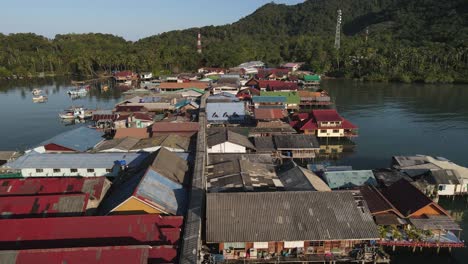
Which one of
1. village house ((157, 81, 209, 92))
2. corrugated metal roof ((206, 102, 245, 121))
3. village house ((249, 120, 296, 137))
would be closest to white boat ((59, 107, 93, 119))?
corrugated metal roof ((206, 102, 245, 121))

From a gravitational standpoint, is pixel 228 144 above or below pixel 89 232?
above

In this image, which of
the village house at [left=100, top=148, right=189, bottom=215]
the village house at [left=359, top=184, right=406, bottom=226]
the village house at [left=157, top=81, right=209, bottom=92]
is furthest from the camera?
the village house at [left=157, top=81, right=209, bottom=92]

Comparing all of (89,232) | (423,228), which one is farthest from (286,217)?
(89,232)

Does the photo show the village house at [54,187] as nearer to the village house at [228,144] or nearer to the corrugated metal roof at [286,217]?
the corrugated metal roof at [286,217]

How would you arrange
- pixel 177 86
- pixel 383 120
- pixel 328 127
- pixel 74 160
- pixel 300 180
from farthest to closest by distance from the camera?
pixel 177 86 < pixel 383 120 < pixel 328 127 < pixel 74 160 < pixel 300 180

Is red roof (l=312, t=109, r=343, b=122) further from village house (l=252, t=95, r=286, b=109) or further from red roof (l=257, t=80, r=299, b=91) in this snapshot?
red roof (l=257, t=80, r=299, b=91)

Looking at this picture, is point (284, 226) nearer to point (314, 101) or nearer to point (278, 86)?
point (314, 101)

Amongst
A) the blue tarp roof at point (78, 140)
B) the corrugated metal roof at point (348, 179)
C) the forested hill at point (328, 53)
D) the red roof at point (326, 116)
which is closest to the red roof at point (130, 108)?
the blue tarp roof at point (78, 140)
